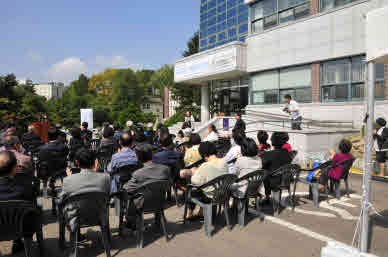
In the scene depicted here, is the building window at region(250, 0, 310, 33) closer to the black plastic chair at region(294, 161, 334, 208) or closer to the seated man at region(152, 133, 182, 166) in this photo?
the black plastic chair at region(294, 161, 334, 208)

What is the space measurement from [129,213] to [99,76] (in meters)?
77.7

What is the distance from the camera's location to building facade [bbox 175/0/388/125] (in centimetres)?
1356

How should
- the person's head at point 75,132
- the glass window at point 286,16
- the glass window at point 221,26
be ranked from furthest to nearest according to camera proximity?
the glass window at point 221,26
the glass window at point 286,16
the person's head at point 75,132

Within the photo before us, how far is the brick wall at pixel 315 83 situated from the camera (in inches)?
592

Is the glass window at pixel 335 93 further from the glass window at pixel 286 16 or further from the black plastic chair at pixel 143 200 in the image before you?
the black plastic chair at pixel 143 200

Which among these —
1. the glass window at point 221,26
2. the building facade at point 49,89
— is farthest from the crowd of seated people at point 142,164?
the building facade at point 49,89

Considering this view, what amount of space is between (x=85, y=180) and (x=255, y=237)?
2520mm

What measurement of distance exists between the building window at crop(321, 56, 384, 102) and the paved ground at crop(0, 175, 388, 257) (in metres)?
9.07

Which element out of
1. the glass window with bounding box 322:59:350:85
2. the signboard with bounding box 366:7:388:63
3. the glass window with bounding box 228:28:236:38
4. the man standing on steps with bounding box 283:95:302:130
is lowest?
the man standing on steps with bounding box 283:95:302:130

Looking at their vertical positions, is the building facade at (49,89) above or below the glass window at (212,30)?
above

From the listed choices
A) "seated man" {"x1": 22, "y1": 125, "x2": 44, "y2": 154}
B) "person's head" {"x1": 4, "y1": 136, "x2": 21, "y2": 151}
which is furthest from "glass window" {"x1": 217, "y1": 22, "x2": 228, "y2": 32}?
"person's head" {"x1": 4, "y1": 136, "x2": 21, "y2": 151}

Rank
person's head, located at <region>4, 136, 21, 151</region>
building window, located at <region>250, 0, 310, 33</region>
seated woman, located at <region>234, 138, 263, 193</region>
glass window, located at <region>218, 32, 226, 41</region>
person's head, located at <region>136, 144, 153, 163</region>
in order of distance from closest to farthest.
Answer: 1. person's head, located at <region>136, 144, 153, 163</region>
2. seated woman, located at <region>234, 138, 263, 193</region>
3. person's head, located at <region>4, 136, 21, 151</region>
4. building window, located at <region>250, 0, 310, 33</region>
5. glass window, located at <region>218, 32, 226, 41</region>

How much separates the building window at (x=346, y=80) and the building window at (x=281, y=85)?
0.90m

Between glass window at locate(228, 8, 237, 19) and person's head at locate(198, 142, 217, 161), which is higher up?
glass window at locate(228, 8, 237, 19)
